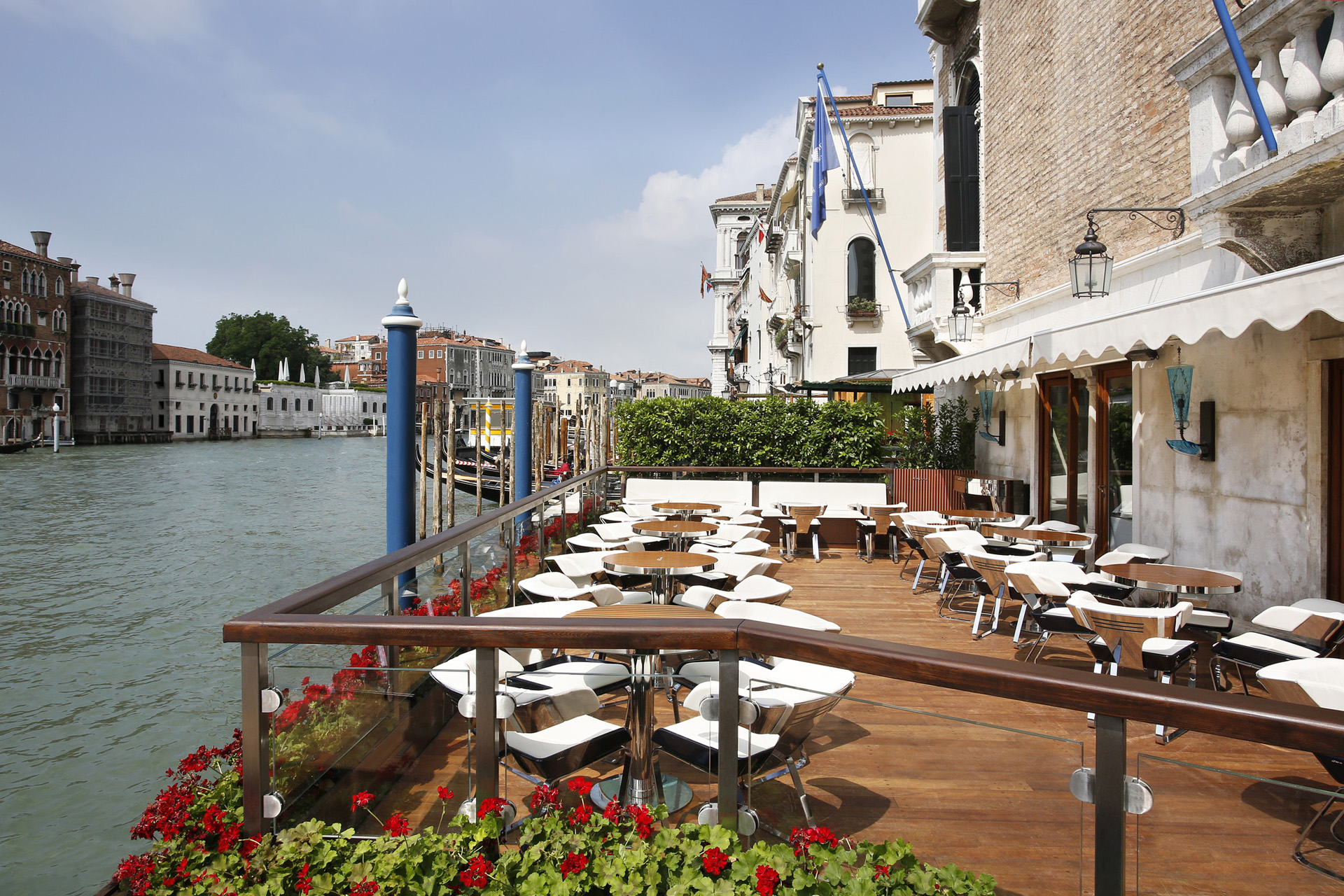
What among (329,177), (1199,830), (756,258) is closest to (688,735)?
(1199,830)

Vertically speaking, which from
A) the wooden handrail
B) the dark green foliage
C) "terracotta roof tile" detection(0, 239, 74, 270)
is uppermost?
"terracotta roof tile" detection(0, 239, 74, 270)

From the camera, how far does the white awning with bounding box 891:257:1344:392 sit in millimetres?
3668

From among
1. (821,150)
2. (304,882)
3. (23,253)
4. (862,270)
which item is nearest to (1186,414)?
(304,882)

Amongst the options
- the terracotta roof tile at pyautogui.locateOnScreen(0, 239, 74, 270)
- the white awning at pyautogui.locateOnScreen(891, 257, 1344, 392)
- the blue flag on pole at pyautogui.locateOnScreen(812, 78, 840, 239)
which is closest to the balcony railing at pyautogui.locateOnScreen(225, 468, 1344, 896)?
the white awning at pyautogui.locateOnScreen(891, 257, 1344, 392)

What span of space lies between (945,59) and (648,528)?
393 inches

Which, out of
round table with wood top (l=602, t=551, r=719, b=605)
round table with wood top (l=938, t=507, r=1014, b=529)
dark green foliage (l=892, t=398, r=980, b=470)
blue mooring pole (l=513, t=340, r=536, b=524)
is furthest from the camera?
dark green foliage (l=892, t=398, r=980, b=470)

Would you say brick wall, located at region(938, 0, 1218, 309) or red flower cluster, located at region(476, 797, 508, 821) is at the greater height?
brick wall, located at region(938, 0, 1218, 309)

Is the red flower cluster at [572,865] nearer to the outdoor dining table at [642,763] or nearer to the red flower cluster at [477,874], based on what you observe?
the red flower cluster at [477,874]

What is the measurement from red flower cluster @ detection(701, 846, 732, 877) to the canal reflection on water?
4888mm

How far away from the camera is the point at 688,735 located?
210 cm

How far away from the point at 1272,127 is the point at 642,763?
5298 millimetres

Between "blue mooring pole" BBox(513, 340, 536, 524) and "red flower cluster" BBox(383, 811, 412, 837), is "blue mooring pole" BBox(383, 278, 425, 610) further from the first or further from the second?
"blue mooring pole" BBox(513, 340, 536, 524)

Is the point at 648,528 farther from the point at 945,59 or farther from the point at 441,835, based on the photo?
the point at 945,59

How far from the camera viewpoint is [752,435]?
1180 centimetres
